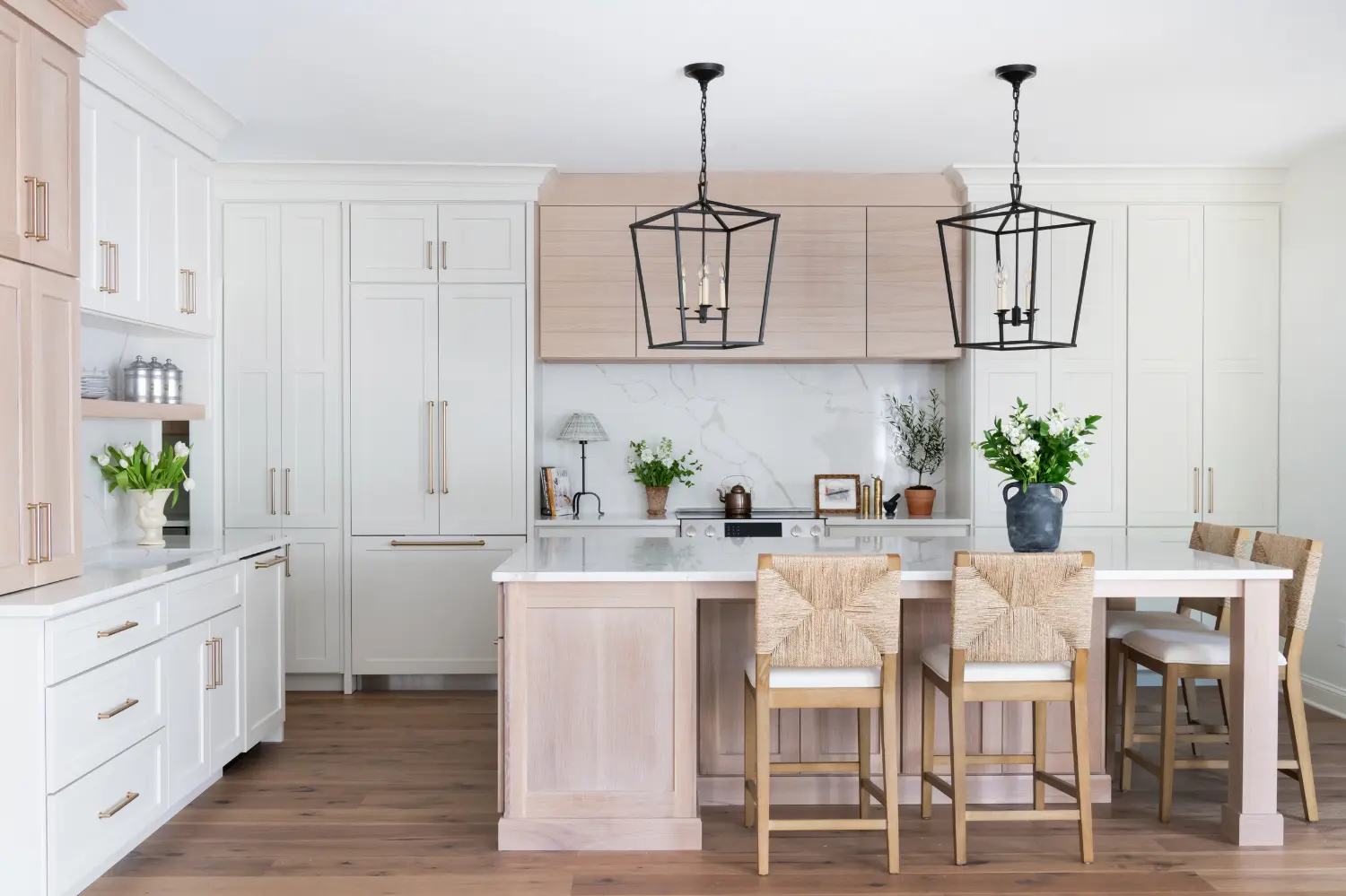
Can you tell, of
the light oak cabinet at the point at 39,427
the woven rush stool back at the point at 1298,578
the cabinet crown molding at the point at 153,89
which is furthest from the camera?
the cabinet crown molding at the point at 153,89

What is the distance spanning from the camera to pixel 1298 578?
3.02 m

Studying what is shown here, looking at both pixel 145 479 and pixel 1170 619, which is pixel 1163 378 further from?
pixel 145 479

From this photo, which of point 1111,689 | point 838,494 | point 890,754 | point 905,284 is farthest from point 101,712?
point 905,284

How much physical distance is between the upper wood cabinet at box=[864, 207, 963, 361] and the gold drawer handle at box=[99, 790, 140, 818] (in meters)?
3.70

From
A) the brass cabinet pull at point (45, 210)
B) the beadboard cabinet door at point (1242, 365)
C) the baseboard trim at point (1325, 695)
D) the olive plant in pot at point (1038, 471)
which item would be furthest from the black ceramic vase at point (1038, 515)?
the brass cabinet pull at point (45, 210)

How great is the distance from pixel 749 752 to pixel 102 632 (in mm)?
1892

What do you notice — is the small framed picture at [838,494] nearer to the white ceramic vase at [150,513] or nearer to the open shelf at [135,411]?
the open shelf at [135,411]

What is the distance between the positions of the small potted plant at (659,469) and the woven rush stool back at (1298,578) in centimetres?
287

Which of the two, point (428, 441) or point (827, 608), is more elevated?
point (428, 441)

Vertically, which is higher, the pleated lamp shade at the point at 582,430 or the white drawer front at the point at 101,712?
the pleated lamp shade at the point at 582,430

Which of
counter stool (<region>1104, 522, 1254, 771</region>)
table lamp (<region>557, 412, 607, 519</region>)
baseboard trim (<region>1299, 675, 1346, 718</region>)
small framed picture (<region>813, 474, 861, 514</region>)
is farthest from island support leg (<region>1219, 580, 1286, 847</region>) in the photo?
table lamp (<region>557, 412, 607, 519</region>)

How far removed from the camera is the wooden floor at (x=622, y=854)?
2.66 meters

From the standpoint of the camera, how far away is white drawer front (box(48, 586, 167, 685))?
2.39 m

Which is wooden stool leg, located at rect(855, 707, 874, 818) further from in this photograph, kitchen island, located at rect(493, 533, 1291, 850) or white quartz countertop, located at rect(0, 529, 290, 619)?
white quartz countertop, located at rect(0, 529, 290, 619)
